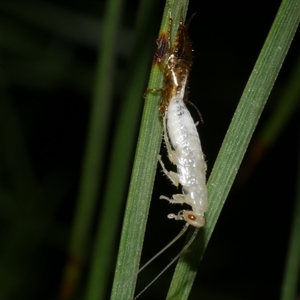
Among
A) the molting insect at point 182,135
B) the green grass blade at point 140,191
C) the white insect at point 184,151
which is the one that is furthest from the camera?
the white insect at point 184,151

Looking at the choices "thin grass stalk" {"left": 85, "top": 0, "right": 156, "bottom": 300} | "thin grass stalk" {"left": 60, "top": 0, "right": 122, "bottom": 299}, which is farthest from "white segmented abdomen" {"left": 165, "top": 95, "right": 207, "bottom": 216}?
"thin grass stalk" {"left": 60, "top": 0, "right": 122, "bottom": 299}

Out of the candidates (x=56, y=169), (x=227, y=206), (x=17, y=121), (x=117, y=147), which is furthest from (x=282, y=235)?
(x=117, y=147)

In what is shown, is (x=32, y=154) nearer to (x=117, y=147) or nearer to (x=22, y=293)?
(x=22, y=293)

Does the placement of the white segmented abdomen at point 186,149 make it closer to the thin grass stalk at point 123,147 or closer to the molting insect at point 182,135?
the molting insect at point 182,135

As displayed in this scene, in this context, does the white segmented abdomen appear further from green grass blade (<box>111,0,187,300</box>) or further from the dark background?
the dark background

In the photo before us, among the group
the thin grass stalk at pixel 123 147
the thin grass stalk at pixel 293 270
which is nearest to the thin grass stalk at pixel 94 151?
the thin grass stalk at pixel 123 147
